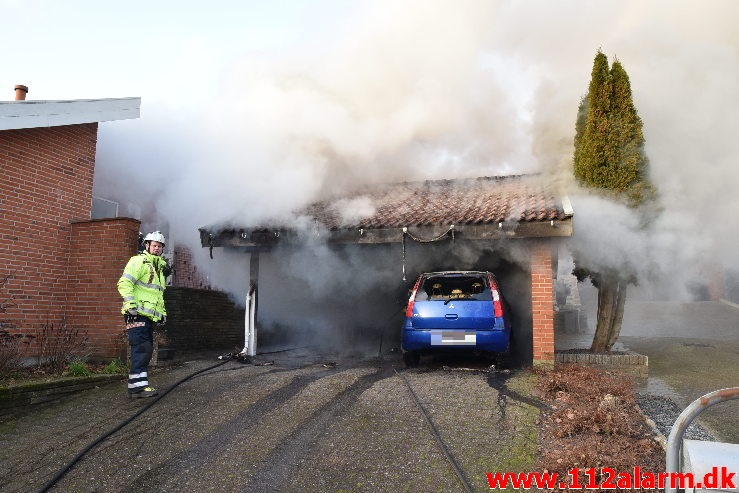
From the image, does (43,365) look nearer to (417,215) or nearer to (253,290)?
(253,290)

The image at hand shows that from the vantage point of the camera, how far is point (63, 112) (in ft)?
22.6

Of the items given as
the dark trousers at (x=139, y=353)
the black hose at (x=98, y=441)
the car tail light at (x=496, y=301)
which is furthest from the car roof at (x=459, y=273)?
the dark trousers at (x=139, y=353)

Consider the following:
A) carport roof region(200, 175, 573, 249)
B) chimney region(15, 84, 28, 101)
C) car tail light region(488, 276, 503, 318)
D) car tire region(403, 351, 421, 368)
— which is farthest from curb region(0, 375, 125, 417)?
chimney region(15, 84, 28, 101)

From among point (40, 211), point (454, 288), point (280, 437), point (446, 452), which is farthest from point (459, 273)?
point (40, 211)

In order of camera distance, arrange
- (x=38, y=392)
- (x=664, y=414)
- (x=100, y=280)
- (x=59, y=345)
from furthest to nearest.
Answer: (x=100, y=280) → (x=59, y=345) → (x=38, y=392) → (x=664, y=414)

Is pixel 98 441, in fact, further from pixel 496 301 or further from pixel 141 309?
A: pixel 496 301

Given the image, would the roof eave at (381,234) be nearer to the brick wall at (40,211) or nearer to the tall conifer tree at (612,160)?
the tall conifer tree at (612,160)

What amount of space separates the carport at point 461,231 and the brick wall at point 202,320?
1.10 metres

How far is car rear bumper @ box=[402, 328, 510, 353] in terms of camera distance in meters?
6.71

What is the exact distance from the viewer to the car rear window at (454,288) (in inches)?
272

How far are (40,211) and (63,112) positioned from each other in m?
1.40

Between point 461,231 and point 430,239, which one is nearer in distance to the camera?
point 461,231

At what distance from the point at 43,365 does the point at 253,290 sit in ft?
10.8

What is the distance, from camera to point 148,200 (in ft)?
32.1
